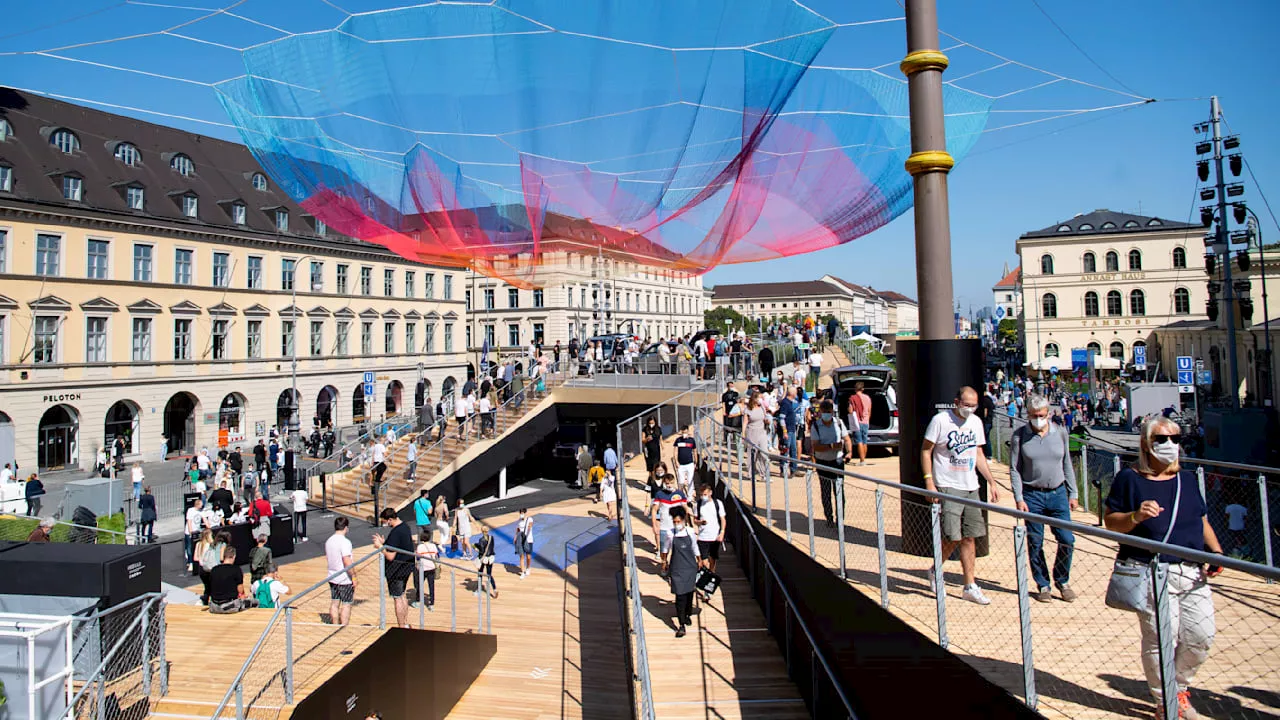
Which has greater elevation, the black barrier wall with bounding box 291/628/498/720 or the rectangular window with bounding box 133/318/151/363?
the rectangular window with bounding box 133/318/151/363

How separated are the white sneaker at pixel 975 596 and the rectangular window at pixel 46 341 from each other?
137 ft

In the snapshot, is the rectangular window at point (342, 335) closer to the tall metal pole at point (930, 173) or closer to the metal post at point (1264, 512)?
the tall metal pole at point (930, 173)

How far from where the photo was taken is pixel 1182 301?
59.2 meters

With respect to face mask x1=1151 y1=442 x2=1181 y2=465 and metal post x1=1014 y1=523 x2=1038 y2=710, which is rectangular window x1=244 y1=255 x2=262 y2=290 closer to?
metal post x1=1014 y1=523 x2=1038 y2=710

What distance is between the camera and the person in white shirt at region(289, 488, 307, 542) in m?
19.8

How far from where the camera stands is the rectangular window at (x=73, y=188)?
119ft

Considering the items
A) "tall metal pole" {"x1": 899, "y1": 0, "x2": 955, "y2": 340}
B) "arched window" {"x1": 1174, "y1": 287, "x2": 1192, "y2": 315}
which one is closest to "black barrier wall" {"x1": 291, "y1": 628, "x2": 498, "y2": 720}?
"tall metal pole" {"x1": 899, "y1": 0, "x2": 955, "y2": 340}

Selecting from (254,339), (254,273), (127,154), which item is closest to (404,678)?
(254,339)

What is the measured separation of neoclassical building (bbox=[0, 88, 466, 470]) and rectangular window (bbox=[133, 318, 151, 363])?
11cm

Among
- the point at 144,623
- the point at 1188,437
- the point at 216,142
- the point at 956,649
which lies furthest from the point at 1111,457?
the point at 216,142

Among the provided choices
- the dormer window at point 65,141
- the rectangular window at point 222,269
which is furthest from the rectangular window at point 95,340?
the dormer window at point 65,141

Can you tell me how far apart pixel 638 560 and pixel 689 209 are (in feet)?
22.6

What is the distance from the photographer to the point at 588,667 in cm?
1180

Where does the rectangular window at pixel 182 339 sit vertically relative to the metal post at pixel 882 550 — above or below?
above
